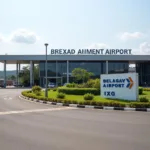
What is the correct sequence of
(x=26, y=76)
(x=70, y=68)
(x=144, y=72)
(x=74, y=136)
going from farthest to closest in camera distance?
(x=26, y=76), (x=144, y=72), (x=70, y=68), (x=74, y=136)

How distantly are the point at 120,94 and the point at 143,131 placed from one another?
12.9 metres

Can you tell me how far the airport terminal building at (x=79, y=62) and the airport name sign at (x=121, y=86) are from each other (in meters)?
37.5

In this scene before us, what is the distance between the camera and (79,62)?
2554 inches

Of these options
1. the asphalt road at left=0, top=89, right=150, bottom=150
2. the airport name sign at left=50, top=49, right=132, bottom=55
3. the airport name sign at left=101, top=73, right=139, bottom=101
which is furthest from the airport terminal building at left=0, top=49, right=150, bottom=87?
the asphalt road at left=0, top=89, right=150, bottom=150

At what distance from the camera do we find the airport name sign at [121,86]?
20744 mm

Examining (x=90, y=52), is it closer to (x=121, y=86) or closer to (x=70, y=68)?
(x=70, y=68)

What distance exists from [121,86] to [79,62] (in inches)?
1702

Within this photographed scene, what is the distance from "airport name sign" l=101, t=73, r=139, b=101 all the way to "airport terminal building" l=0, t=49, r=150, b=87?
37533mm

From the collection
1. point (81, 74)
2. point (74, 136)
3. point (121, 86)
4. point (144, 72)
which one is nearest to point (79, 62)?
point (81, 74)

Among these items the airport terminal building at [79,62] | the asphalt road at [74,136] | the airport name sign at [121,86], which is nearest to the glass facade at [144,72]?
the airport terminal building at [79,62]

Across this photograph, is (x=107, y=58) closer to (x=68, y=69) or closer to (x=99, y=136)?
(x=68, y=69)

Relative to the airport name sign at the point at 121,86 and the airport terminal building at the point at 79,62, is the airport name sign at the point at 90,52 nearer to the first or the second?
the airport terminal building at the point at 79,62

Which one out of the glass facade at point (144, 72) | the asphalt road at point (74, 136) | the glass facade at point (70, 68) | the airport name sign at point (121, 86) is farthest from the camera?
the glass facade at point (144, 72)

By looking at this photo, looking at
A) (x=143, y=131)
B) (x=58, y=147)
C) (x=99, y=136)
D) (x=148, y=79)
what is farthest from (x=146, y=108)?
(x=148, y=79)
